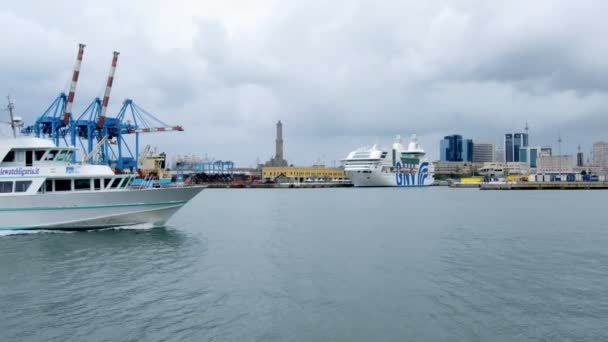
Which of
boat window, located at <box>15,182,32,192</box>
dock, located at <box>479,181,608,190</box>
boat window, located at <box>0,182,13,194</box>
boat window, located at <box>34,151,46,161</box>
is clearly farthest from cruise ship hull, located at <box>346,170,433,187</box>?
boat window, located at <box>0,182,13,194</box>

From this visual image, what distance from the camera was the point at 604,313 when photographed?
11469mm

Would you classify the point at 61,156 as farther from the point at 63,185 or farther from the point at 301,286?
the point at 301,286

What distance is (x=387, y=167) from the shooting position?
118 m

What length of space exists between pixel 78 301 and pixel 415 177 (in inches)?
4791

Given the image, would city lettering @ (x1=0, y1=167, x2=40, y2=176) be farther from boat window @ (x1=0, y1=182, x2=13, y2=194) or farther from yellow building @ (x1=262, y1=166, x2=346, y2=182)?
yellow building @ (x1=262, y1=166, x2=346, y2=182)

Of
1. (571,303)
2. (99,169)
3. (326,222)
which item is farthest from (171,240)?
(571,303)

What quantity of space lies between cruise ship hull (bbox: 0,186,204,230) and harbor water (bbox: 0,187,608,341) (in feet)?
1.95

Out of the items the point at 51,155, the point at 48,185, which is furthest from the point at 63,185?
the point at 51,155

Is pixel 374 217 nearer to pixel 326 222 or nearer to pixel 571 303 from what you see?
pixel 326 222

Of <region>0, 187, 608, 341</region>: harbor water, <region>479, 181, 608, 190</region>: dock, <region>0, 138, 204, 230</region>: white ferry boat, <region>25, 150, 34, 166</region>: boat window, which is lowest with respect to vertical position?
<region>0, 187, 608, 341</region>: harbor water

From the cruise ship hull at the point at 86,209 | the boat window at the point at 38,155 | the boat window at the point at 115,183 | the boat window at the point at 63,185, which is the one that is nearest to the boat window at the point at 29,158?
the boat window at the point at 38,155

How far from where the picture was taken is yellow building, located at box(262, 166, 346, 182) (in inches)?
6004

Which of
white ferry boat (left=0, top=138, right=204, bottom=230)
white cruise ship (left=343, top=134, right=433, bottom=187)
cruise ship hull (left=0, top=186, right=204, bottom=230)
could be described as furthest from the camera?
white cruise ship (left=343, top=134, right=433, bottom=187)

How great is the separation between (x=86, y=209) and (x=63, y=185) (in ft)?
5.31
